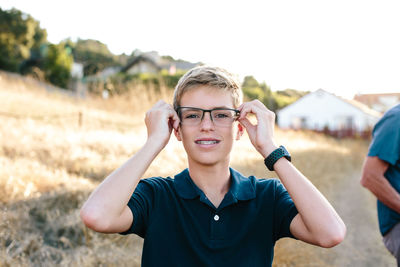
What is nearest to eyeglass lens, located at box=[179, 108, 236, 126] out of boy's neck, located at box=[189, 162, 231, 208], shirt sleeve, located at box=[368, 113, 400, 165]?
boy's neck, located at box=[189, 162, 231, 208]

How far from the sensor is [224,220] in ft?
5.17

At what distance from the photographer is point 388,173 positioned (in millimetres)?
2285

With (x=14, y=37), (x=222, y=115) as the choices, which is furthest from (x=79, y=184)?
(x=14, y=37)

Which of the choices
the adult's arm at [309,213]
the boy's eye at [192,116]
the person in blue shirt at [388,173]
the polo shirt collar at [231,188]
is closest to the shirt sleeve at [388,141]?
the person in blue shirt at [388,173]

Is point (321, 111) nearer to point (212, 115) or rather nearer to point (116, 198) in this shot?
point (212, 115)

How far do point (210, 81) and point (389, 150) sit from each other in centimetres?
121

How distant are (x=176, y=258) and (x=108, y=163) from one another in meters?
3.17

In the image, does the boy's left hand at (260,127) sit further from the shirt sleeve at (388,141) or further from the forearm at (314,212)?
the shirt sleeve at (388,141)

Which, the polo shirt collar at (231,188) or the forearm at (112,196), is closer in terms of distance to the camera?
the forearm at (112,196)

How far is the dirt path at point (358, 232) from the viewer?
4500mm

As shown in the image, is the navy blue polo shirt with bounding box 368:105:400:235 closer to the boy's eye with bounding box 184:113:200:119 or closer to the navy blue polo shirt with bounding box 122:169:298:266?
the navy blue polo shirt with bounding box 122:169:298:266

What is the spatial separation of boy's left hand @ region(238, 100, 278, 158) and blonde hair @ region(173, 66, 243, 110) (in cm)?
9

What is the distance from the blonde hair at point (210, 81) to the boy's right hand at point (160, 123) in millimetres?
87

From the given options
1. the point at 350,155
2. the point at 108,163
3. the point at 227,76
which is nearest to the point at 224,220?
the point at 227,76
